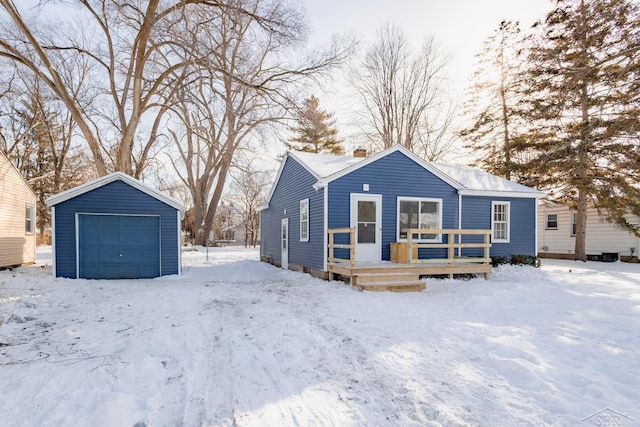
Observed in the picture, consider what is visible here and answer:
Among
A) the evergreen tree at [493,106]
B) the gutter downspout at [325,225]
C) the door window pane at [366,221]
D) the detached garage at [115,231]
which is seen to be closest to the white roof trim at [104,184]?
the detached garage at [115,231]

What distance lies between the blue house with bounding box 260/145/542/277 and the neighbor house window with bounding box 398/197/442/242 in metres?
0.03

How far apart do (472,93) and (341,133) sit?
13.5m

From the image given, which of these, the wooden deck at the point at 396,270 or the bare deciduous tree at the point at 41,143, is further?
the bare deciduous tree at the point at 41,143

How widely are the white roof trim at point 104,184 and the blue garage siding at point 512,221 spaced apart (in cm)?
979

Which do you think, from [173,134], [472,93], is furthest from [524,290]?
[173,134]

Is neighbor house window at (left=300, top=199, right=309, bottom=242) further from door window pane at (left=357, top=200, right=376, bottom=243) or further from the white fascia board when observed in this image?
the white fascia board

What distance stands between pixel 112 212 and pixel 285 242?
6060mm

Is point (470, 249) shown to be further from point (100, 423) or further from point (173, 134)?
point (173, 134)

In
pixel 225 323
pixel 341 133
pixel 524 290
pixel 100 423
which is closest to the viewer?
pixel 100 423

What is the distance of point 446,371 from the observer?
3740 mm

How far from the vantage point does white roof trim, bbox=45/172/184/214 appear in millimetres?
10211

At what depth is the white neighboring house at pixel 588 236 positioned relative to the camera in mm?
17578

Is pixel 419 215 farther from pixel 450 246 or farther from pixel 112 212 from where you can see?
pixel 112 212

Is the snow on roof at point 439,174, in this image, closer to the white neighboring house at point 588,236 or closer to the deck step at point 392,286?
the deck step at point 392,286
